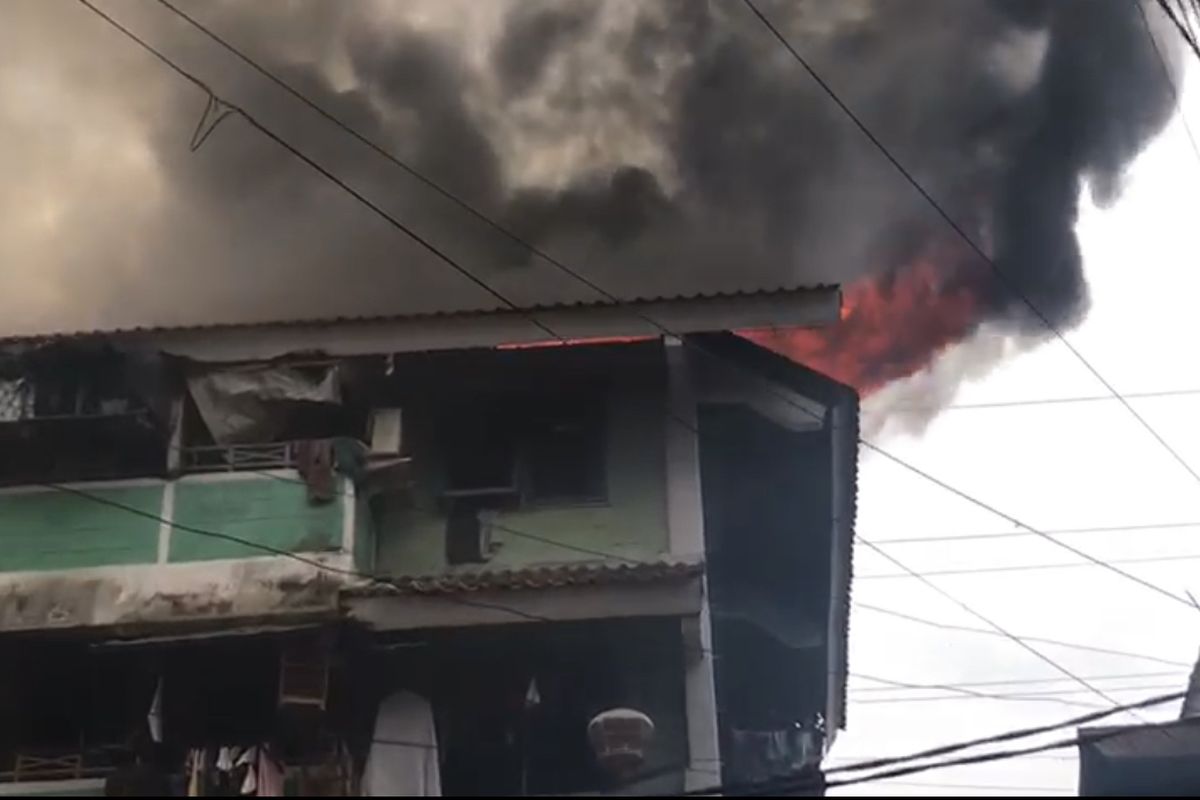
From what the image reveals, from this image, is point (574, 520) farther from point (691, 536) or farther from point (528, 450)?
point (691, 536)

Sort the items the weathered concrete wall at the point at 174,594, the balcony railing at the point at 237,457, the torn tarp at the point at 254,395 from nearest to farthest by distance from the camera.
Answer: the weathered concrete wall at the point at 174,594 < the balcony railing at the point at 237,457 < the torn tarp at the point at 254,395

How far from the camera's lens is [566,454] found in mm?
15539

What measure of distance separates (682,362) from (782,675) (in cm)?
408

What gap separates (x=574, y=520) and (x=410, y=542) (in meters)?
1.54

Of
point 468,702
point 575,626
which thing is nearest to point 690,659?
point 575,626

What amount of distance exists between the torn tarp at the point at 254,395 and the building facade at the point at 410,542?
24 millimetres

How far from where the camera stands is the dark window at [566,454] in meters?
15.3

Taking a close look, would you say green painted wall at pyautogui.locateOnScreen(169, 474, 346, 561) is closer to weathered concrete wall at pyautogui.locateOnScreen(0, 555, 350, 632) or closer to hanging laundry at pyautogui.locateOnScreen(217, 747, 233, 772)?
weathered concrete wall at pyautogui.locateOnScreen(0, 555, 350, 632)

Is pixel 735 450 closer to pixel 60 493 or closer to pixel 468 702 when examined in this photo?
pixel 468 702

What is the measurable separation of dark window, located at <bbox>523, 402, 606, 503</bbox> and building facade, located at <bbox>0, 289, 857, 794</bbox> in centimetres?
2

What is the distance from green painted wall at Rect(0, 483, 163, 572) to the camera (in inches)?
564

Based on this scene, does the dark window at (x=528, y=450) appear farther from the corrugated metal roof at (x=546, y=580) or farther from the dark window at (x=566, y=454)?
the corrugated metal roof at (x=546, y=580)

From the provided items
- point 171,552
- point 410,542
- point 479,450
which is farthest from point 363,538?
point 171,552

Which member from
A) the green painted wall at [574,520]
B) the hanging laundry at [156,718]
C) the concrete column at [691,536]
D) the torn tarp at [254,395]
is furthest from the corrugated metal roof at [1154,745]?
the hanging laundry at [156,718]
